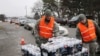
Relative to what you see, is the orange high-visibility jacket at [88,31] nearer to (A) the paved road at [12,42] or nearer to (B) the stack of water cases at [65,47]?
(B) the stack of water cases at [65,47]

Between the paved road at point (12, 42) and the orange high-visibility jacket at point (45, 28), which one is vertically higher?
the orange high-visibility jacket at point (45, 28)

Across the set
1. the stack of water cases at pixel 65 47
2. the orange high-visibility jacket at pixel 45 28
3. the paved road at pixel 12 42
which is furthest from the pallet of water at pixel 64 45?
the paved road at pixel 12 42

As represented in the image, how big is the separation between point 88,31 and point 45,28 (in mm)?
1114

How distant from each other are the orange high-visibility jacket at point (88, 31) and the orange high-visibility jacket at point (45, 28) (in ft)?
2.46

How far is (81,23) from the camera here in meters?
8.29

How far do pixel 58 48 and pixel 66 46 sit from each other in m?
0.19

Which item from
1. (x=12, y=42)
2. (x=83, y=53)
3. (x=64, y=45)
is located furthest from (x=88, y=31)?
(x=12, y=42)

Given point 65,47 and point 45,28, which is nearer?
point 65,47

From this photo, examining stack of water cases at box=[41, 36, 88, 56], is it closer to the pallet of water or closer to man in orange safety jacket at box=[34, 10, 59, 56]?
the pallet of water

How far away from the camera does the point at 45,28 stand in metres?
8.41

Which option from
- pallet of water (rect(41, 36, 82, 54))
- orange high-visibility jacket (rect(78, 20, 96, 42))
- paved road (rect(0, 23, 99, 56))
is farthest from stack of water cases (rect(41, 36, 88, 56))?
paved road (rect(0, 23, 99, 56))

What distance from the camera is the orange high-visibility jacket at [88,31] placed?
325 inches

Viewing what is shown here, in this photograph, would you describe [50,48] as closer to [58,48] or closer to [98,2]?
[58,48]

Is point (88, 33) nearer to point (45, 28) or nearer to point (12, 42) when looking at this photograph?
point (45, 28)
